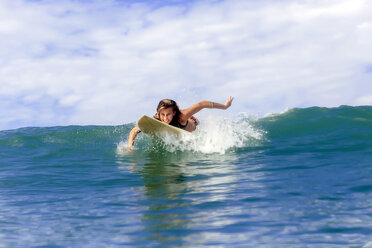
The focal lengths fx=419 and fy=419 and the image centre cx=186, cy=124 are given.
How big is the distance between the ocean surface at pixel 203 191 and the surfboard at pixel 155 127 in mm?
415

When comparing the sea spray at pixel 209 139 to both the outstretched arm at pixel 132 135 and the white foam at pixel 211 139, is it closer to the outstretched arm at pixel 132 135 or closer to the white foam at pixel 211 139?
the white foam at pixel 211 139

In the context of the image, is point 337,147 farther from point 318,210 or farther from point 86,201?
point 86,201

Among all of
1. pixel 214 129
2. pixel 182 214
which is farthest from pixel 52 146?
pixel 182 214

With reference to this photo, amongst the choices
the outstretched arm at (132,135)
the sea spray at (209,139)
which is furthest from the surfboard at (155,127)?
the outstretched arm at (132,135)

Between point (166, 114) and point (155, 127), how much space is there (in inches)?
19.4

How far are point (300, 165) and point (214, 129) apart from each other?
11.4 feet

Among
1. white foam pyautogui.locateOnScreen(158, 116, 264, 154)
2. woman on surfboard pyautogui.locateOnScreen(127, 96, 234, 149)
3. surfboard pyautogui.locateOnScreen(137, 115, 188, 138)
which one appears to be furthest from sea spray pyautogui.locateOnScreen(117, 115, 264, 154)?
woman on surfboard pyautogui.locateOnScreen(127, 96, 234, 149)

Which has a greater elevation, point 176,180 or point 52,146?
point 52,146

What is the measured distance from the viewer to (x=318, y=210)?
4.70m

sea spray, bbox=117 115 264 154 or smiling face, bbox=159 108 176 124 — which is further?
sea spray, bbox=117 115 264 154

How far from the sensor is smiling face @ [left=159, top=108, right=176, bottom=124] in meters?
10.0

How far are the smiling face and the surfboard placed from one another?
17 cm

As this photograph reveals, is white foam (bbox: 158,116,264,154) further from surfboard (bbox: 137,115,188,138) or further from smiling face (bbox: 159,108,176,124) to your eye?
smiling face (bbox: 159,108,176,124)

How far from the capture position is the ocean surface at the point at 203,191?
4.03m
